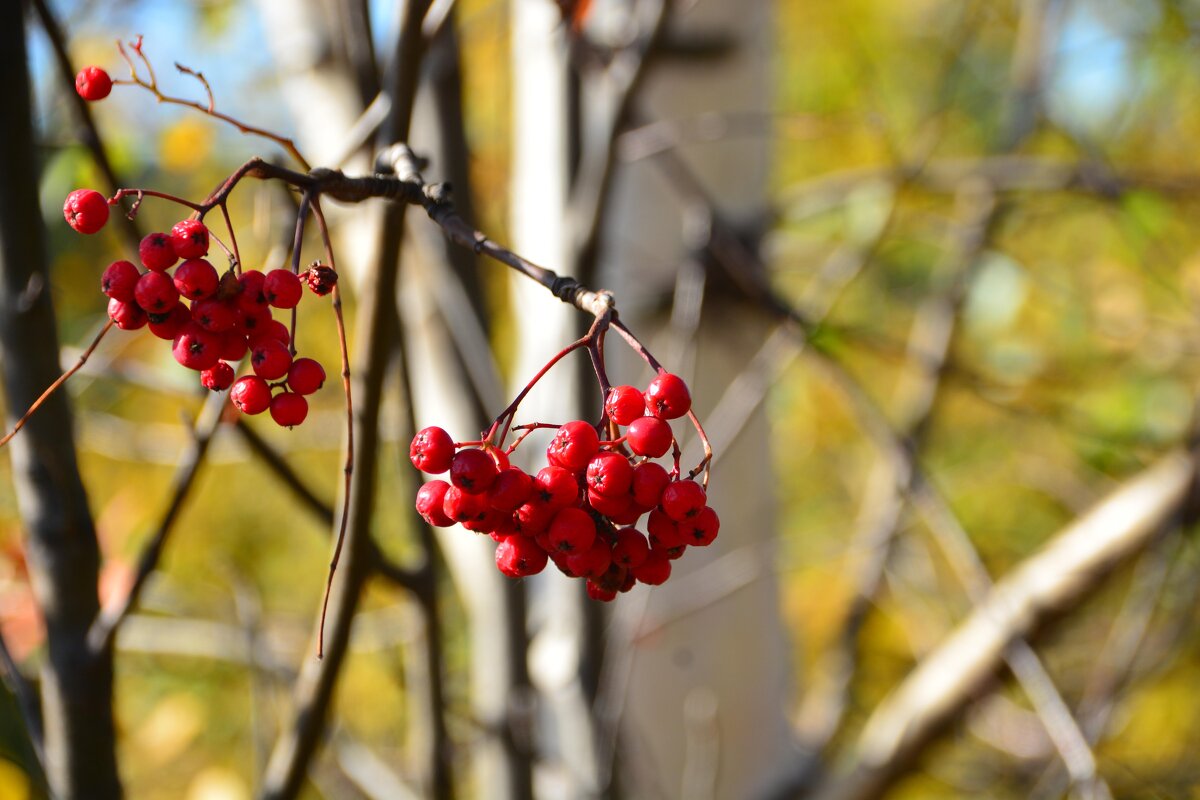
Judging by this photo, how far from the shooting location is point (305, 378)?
1.78 feet

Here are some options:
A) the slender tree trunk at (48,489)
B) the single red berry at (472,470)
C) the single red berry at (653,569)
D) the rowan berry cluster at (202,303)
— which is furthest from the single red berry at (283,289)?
the slender tree trunk at (48,489)

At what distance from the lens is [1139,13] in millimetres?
2877

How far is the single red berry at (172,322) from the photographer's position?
20.0 inches

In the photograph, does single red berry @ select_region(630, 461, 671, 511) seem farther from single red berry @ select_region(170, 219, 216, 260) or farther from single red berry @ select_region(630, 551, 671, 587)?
single red berry @ select_region(170, 219, 216, 260)

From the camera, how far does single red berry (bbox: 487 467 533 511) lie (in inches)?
21.0

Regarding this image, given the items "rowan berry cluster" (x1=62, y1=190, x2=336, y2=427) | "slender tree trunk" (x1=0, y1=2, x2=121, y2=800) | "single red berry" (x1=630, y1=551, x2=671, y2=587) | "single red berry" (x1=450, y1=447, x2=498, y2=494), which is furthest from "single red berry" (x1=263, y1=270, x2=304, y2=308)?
"slender tree trunk" (x1=0, y1=2, x2=121, y2=800)

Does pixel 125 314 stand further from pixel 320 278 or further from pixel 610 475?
pixel 610 475

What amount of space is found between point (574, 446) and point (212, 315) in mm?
191

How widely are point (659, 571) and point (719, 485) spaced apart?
3.49 feet

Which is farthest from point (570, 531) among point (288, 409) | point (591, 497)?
point (288, 409)

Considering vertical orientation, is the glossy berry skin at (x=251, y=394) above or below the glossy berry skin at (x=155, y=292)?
below

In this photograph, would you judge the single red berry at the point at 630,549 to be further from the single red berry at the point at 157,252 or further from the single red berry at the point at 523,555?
the single red berry at the point at 157,252

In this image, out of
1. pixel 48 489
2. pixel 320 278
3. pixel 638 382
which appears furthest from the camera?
pixel 638 382

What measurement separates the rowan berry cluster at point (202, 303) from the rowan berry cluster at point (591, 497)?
9cm
